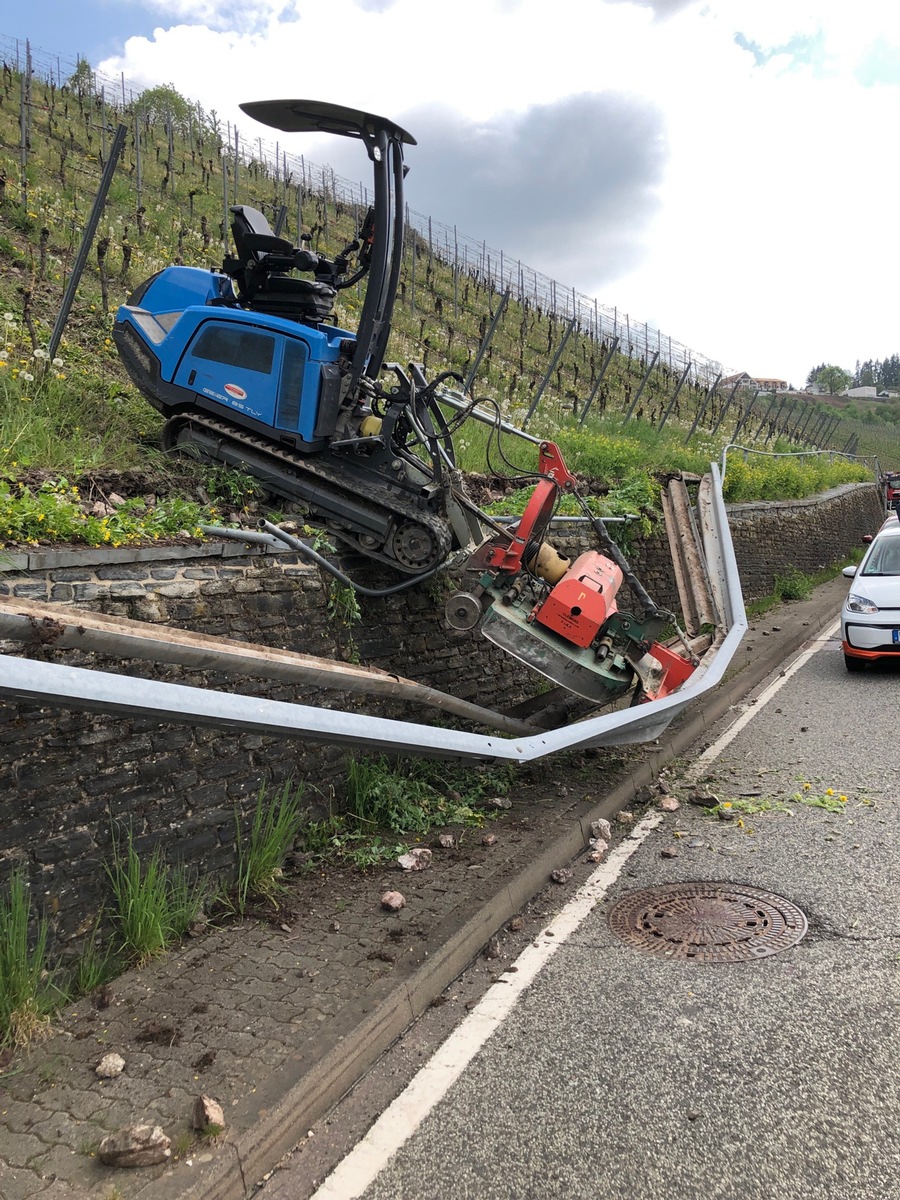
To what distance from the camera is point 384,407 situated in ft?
23.2

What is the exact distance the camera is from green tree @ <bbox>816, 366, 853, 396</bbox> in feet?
446

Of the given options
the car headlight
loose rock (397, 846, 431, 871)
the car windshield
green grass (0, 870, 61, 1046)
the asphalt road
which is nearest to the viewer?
the asphalt road

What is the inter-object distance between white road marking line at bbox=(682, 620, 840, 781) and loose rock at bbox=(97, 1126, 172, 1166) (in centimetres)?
532

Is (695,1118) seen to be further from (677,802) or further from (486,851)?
(677,802)

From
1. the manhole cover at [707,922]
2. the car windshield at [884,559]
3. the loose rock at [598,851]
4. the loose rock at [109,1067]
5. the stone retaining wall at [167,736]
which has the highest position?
the car windshield at [884,559]

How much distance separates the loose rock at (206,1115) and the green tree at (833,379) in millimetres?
144396

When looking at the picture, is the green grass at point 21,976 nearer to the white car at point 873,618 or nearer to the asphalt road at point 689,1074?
the asphalt road at point 689,1074

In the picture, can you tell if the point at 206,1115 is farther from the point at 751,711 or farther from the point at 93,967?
the point at 751,711

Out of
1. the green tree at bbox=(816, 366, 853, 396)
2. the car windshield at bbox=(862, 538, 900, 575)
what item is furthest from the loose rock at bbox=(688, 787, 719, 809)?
the green tree at bbox=(816, 366, 853, 396)

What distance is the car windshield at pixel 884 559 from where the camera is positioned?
11.2 m

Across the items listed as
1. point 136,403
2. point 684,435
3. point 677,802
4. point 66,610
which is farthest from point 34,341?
point 684,435

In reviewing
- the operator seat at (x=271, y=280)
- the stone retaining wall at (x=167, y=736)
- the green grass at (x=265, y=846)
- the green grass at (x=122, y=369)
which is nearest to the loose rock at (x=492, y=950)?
the green grass at (x=265, y=846)

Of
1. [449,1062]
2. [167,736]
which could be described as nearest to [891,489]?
[167,736]

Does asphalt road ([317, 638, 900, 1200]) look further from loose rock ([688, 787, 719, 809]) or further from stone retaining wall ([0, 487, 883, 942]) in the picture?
stone retaining wall ([0, 487, 883, 942])
